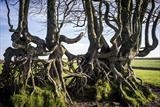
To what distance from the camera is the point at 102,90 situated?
1894 cm

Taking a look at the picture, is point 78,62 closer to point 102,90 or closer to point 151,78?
point 102,90

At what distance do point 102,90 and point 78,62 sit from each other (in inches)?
70.7

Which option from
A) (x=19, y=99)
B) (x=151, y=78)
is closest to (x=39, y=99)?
(x=19, y=99)

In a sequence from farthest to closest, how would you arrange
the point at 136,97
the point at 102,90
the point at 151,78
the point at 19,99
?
the point at 151,78, the point at 136,97, the point at 102,90, the point at 19,99

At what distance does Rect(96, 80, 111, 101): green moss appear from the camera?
18791mm

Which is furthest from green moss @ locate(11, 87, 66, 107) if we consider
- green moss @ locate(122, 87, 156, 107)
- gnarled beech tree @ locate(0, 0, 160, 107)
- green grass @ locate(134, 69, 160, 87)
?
green grass @ locate(134, 69, 160, 87)

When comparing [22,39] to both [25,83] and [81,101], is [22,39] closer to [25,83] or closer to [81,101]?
[25,83]

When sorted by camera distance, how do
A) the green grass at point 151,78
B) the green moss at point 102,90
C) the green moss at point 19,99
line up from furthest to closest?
the green grass at point 151,78, the green moss at point 102,90, the green moss at point 19,99

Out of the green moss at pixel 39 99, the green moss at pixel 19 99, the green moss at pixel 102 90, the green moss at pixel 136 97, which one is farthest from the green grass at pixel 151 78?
the green moss at pixel 19 99

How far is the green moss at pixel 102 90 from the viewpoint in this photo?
740 inches

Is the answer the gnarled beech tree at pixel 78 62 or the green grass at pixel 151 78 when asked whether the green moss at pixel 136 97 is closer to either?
the gnarled beech tree at pixel 78 62

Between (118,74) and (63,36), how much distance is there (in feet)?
11.0

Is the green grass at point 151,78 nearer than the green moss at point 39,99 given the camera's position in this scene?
No

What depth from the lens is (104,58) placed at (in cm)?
1994
